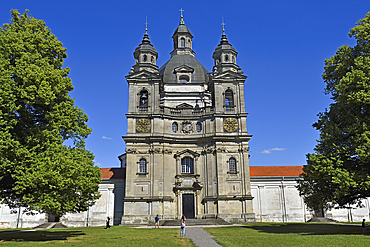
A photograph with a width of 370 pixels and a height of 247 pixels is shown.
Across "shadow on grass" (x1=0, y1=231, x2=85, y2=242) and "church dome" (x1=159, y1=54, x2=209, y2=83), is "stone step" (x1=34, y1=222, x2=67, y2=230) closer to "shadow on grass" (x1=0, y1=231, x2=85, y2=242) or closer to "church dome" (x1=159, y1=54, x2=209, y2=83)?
"shadow on grass" (x1=0, y1=231, x2=85, y2=242)

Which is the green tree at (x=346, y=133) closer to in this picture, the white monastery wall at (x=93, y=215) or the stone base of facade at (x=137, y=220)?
the stone base of facade at (x=137, y=220)

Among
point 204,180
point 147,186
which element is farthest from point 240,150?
point 147,186

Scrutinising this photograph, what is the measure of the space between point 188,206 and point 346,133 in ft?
76.9

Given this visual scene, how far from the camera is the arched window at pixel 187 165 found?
41500 mm

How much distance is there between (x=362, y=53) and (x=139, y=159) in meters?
27.2

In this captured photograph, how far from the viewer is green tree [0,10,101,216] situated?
17.5m

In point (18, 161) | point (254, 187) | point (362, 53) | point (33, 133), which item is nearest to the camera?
point (18, 161)

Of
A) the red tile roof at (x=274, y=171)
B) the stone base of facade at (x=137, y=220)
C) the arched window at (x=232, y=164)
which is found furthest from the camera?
the red tile roof at (x=274, y=171)

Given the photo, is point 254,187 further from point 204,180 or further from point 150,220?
point 150,220

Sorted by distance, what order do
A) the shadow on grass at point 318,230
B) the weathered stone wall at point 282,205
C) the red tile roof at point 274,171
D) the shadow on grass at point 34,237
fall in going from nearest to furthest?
1. the shadow on grass at point 34,237
2. the shadow on grass at point 318,230
3. the weathered stone wall at point 282,205
4. the red tile roof at point 274,171

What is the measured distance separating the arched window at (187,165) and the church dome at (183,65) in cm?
1294

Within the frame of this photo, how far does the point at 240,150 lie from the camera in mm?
40750

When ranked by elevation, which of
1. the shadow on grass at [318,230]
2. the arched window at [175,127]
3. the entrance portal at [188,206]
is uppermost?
the arched window at [175,127]

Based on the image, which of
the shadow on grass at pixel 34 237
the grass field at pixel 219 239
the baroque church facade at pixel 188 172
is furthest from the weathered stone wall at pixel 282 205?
the shadow on grass at pixel 34 237
